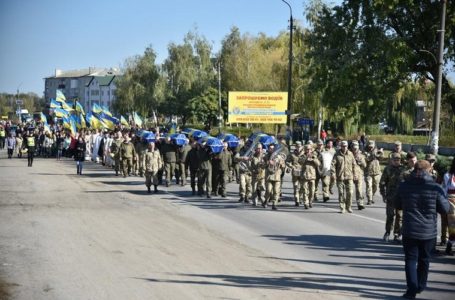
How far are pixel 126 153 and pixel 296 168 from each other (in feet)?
39.0

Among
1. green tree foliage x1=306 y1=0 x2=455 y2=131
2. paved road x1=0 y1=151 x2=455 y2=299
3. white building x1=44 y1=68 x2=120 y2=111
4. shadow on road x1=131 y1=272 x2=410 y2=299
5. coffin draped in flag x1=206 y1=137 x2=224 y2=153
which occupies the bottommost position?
paved road x1=0 y1=151 x2=455 y2=299

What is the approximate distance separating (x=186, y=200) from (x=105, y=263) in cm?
1029

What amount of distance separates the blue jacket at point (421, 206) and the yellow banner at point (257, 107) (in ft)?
118

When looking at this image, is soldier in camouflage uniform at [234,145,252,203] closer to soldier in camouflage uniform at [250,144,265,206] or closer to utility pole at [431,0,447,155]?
soldier in camouflage uniform at [250,144,265,206]

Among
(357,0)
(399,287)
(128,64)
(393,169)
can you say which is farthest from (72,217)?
(128,64)

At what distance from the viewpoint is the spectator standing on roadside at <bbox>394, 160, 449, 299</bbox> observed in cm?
919

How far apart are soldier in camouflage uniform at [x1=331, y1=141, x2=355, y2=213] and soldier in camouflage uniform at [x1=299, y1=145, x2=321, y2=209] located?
2.77ft

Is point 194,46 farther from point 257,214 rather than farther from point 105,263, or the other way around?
point 105,263

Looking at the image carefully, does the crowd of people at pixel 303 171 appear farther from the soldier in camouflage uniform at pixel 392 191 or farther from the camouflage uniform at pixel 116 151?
the camouflage uniform at pixel 116 151

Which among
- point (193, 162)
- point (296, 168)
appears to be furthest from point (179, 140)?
point (296, 168)

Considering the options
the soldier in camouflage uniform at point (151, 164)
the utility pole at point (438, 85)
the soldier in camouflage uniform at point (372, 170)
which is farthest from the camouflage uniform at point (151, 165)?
the utility pole at point (438, 85)

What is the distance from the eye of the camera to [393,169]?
15.0 meters

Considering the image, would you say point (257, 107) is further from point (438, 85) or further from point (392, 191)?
point (392, 191)

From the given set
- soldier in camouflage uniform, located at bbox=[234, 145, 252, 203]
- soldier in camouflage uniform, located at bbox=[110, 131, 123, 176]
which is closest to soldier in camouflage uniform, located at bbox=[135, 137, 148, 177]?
soldier in camouflage uniform, located at bbox=[110, 131, 123, 176]
